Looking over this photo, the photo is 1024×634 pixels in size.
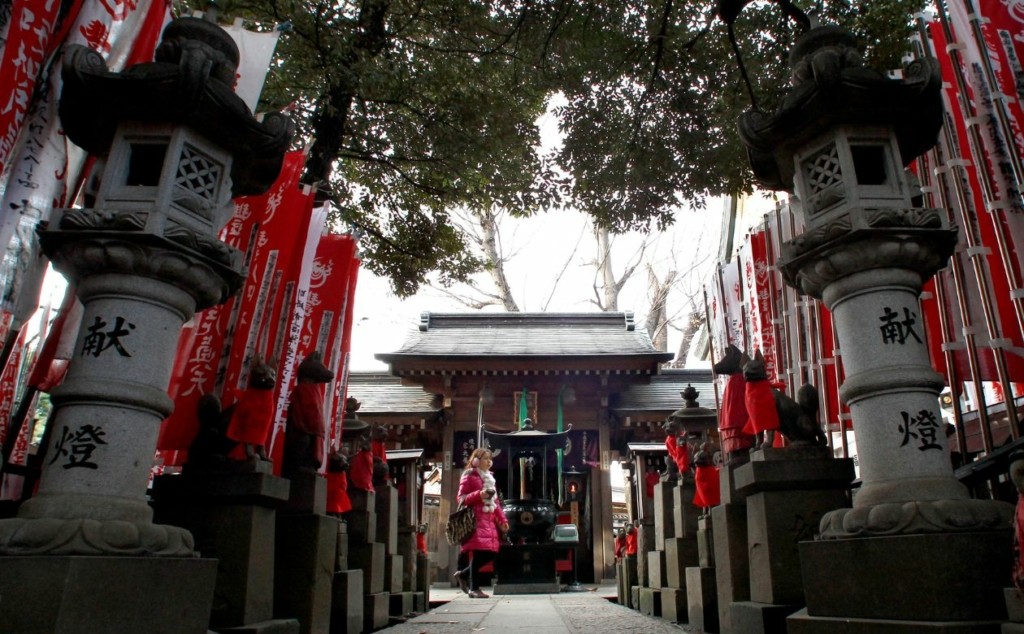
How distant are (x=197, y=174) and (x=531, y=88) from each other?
584cm

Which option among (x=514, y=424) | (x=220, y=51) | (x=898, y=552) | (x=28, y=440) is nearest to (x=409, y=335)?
(x=514, y=424)

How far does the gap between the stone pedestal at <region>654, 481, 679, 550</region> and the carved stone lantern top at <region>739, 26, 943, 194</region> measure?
14.2 ft

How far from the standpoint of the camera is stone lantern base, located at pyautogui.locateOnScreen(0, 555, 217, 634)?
243 centimetres

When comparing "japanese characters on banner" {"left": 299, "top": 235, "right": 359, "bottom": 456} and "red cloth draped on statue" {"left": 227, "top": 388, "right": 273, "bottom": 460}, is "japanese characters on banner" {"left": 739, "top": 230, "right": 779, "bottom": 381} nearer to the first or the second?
"japanese characters on banner" {"left": 299, "top": 235, "right": 359, "bottom": 456}

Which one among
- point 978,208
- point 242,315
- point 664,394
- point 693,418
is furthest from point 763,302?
point 664,394

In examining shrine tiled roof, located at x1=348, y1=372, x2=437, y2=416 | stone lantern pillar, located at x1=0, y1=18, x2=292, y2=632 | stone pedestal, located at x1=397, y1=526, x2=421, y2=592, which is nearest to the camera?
stone lantern pillar, located at x1=0, y1=18, x2=292, y2=632

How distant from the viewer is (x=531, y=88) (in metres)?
8.48

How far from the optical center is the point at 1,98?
330 centimetres

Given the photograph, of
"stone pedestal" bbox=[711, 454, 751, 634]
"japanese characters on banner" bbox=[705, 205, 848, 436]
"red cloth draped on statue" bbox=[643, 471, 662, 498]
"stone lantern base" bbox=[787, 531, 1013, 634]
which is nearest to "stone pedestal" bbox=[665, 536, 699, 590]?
"stone pedestal" bbox=[711, 454, 751, 634]

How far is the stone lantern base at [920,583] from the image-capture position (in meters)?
2.69

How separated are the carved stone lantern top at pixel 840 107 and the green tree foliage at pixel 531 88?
9.23 feet

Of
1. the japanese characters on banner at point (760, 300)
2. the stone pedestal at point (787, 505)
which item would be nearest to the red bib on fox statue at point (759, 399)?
the stone pedestal at point (787, 505)

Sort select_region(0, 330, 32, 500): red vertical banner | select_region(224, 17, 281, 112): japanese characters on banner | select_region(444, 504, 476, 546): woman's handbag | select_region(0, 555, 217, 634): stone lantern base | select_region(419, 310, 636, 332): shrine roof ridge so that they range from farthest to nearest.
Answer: select_region(419, 310, 636, 332): shrine roof ridge, select_region(444, 504, 476, 546): woman's handbag, select_region(224, 17, 281, 112): japanese characters on banner, select_region(0, 330, 32, 500): red vertical banner, select_region(0, 555, 217, 634): stone lantern base

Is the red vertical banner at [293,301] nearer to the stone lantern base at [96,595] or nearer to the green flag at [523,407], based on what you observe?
the stone lantern base at [96,595]
